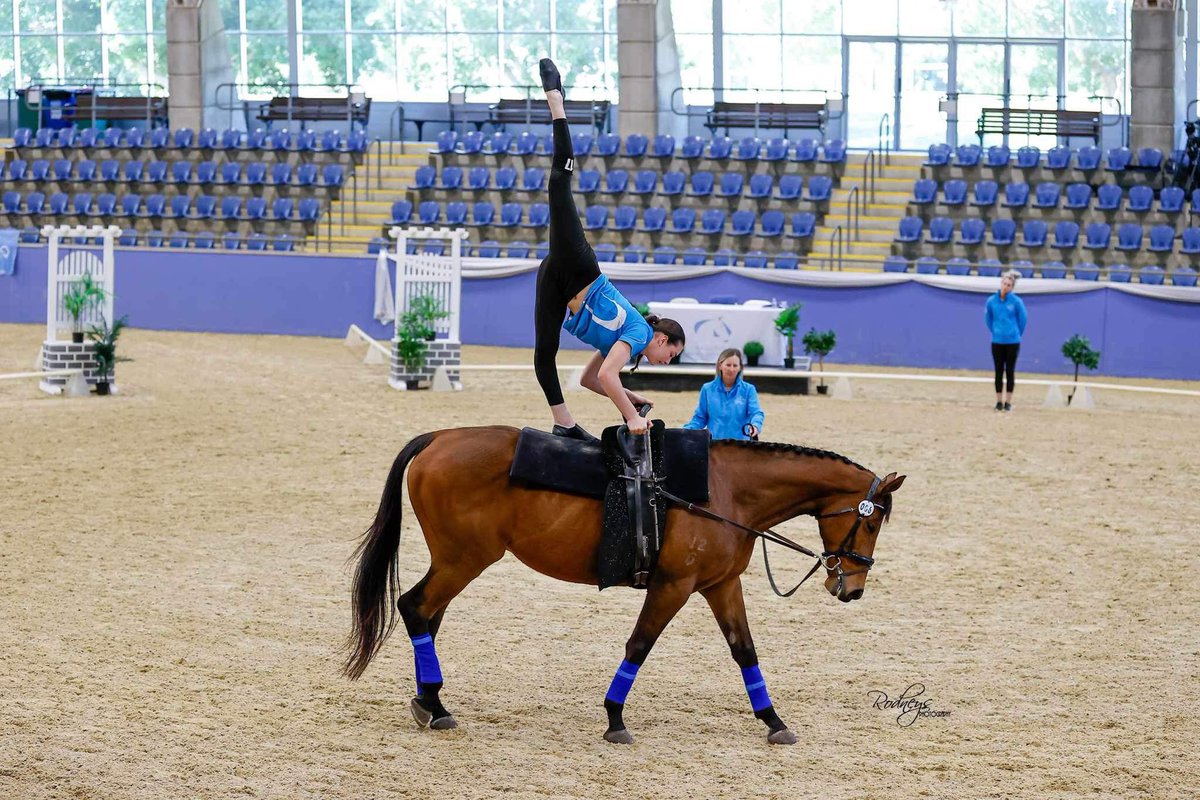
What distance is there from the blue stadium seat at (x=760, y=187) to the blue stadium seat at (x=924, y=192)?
8.32 ft

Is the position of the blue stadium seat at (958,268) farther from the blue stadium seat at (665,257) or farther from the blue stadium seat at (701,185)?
the blue stadium seat at (701,185)

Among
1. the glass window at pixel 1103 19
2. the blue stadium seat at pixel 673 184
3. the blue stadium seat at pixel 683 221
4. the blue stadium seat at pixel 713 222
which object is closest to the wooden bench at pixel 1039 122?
the glass window at pixel 1103 19

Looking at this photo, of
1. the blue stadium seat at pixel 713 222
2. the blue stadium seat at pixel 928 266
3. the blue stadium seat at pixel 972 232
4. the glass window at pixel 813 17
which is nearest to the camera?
the blue stadium seat at pixel 928 266

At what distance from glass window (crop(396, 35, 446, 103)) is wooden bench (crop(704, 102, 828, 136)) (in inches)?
259

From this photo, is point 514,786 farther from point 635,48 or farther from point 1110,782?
point 635,48

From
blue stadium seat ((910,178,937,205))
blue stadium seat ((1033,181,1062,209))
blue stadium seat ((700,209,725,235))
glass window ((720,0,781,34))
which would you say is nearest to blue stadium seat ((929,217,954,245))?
blue stadium seat ((910,178,937,205))

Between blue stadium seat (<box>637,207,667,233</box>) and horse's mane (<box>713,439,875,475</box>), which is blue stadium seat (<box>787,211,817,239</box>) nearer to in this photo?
blue stadium seat (<box>637,207,667,233</box>)

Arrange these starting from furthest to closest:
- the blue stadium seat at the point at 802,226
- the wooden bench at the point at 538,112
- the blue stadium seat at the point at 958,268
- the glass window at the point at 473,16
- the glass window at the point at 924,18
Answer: the glass window at the point at 473,16, the glass window at the point at 924,18, the wooden bench at the point at 538,112, the blue stadium seat at the point at 802,226, the blue stadium seat at the point at 958,268

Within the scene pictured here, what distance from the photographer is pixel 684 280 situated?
2291 centimetres

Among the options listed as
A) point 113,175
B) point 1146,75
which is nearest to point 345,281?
point 113,175

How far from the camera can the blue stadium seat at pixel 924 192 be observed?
2558cm

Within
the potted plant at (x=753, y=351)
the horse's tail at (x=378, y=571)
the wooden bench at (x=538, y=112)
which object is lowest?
the horse's tail at (x=378, y=571)

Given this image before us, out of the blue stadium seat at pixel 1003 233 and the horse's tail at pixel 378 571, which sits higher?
the blue stadium seat at pixel 1003 233

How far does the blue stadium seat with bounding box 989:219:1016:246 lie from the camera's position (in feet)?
78.2
